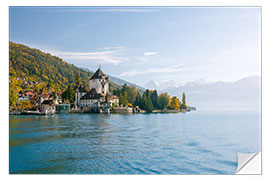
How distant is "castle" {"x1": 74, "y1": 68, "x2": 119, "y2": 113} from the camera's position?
31672mm

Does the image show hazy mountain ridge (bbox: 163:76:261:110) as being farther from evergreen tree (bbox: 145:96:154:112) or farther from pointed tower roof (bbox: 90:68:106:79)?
pointed tower roof (bbox: 90:68:106:79)

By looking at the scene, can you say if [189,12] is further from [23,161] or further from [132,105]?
[132,105]

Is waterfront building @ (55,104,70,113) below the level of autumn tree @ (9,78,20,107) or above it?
below

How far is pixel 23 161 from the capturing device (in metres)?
5.27

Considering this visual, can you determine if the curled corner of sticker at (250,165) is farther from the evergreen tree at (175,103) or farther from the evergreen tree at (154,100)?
the evergreen tree at (154,100)

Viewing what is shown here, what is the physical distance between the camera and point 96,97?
32875 mm

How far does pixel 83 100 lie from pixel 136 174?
29719mm

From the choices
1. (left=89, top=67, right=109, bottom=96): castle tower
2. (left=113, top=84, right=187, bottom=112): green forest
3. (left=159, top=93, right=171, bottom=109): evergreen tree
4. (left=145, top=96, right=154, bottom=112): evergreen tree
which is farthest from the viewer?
(left=159, top=93, right=171, bottom=109): evergreen tree

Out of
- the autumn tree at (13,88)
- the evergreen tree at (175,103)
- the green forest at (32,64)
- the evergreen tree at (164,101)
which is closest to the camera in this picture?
the green forest at (32,64)

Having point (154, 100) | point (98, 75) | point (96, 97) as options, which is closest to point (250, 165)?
point (96, 97)

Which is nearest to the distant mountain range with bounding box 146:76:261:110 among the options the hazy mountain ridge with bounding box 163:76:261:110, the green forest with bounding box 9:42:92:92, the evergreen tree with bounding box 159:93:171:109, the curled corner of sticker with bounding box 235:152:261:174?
the hazy mountain ridge with bounding box 163:76:261:110

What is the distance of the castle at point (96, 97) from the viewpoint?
3167cm

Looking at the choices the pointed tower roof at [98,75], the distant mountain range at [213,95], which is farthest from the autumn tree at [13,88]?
the pointed tower roof at [98,75]
